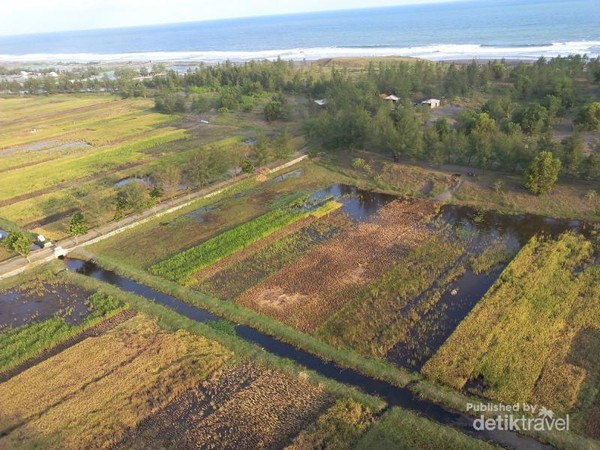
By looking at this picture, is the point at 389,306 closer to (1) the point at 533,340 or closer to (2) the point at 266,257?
(1) the point at 533,340

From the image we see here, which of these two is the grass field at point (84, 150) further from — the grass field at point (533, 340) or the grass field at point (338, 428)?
the grass field at point (533, 340)

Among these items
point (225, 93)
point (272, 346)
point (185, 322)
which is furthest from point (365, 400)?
point (225, 93)

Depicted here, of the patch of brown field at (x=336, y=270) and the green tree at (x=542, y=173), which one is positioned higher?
the green tree at (x=542, y=173)

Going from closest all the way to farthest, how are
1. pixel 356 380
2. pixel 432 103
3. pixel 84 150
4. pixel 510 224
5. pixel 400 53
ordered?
pixel 356 380 < pixel 510 224 < pixel 84 150 < pixel 432 103 < pixel 400 53

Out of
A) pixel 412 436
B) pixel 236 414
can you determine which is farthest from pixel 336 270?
pixel 412 436

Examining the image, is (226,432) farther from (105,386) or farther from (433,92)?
(433,92)

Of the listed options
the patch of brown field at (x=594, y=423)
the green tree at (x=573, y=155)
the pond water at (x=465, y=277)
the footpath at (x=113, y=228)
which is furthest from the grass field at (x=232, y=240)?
the patch of brown field at (x=594, y=423)
